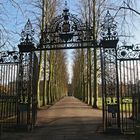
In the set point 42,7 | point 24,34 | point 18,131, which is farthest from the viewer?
point 42,7

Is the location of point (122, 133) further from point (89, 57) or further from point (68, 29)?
point (89, 57)

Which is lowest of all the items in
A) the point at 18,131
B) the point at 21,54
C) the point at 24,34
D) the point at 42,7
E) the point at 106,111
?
the point at 18,131

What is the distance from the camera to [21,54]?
48.2 ft

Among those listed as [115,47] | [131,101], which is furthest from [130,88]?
[115,47]

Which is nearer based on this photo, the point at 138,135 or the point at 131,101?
the point at 138,135

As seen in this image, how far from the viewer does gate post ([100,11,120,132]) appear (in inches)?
527

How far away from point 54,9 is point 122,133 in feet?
78.1

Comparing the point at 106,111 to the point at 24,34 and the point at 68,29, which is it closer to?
the point at 68,29

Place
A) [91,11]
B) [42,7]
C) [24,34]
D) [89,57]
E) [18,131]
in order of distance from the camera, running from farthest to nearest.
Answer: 1. [89,57]
2. [91,11]
3. [42,7]
4. [24,34]
5. [18,131]

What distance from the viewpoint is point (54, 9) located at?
34688mm

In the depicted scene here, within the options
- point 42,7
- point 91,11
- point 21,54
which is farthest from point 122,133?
point 91,11

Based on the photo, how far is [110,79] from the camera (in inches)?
535

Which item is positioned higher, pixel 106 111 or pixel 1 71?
pixel 1 71

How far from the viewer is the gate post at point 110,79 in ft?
43.9
